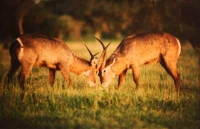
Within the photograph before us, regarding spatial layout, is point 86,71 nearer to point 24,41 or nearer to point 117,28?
point 24,41

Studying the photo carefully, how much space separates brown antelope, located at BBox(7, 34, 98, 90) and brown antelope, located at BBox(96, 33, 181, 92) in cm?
49

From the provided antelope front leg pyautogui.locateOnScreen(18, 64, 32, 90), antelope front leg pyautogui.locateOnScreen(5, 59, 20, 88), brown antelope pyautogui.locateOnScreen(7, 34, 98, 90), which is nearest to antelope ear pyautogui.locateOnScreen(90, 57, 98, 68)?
brown antelope pyautogui.locateOnScreen(7, 34, 98, 90)

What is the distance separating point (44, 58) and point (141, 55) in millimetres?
2571

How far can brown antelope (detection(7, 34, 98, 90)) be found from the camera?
7.60 m

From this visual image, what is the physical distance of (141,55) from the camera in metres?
8.22

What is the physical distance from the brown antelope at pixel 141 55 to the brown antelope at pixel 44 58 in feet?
1.61

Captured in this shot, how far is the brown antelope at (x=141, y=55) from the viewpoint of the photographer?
8.14m

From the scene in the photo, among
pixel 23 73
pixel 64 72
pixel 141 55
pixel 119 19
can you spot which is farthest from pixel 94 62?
pixel 119 19

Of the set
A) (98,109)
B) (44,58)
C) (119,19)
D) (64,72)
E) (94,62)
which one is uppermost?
(119,19)

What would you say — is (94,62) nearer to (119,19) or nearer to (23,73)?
(23,73)

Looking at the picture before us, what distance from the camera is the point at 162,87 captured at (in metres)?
7.87

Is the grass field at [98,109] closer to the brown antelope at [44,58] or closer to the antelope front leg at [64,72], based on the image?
the antelope front leg at [64,72]

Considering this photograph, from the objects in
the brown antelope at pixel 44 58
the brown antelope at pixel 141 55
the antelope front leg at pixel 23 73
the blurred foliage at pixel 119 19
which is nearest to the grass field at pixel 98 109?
the antelope front leg at pixel 23 73

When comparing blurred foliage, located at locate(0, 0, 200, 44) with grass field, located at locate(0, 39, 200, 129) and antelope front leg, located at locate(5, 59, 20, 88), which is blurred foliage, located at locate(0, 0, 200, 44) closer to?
grass field, located at locate(0, 39, 200, 129)
